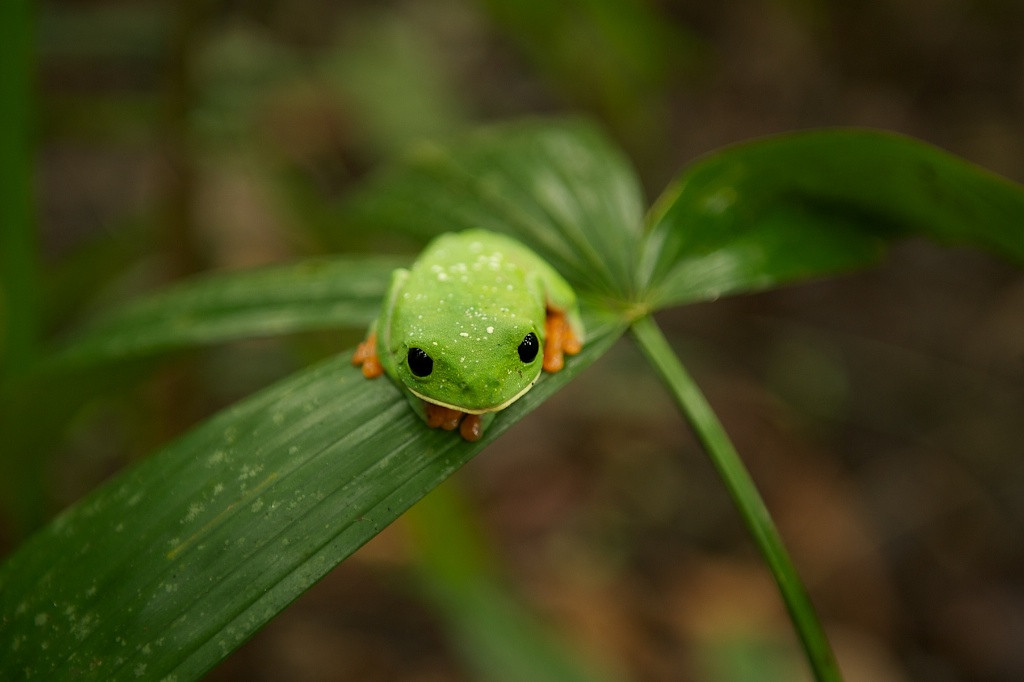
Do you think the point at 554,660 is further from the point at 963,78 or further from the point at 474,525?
the point at 963,78

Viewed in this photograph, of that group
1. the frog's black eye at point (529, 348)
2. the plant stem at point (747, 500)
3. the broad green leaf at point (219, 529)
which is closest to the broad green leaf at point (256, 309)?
the broad green leaf at point (219, 529)

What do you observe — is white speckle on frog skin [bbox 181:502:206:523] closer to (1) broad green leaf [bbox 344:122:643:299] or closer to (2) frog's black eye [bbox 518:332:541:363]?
(2) frog's black eye [bbox 518:332:541:363]

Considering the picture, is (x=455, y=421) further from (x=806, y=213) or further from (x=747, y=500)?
(x=806, y=213)

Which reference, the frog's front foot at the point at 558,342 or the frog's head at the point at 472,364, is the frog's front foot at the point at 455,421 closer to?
the frog's head at the point at 472,364

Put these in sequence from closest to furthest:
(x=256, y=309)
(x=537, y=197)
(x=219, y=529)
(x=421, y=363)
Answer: (x=219, y=529)
(x=421, y=363)
(x=256, y=309)
(x=537, y=197)

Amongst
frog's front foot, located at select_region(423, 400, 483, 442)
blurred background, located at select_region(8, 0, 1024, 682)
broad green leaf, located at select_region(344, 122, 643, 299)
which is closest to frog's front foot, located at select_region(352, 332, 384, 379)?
frog's front foot, located at select_region(423, 400, 483, 442)

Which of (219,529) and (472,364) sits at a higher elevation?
(472,364)

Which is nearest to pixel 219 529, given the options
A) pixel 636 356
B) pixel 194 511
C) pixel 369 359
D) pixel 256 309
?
pixel 194 511
